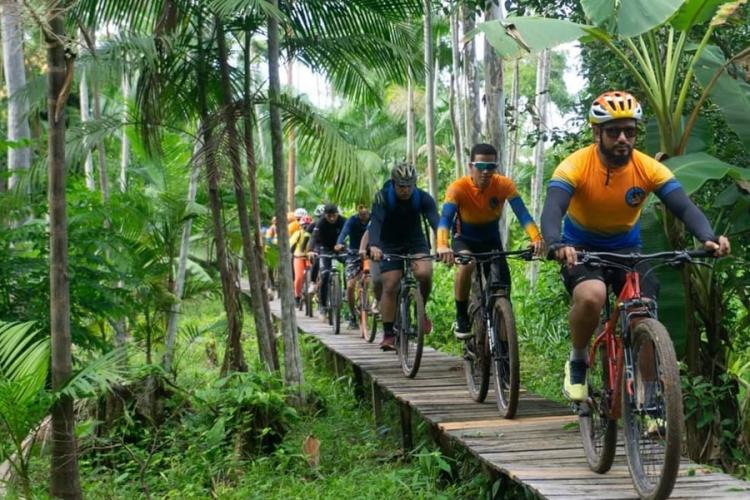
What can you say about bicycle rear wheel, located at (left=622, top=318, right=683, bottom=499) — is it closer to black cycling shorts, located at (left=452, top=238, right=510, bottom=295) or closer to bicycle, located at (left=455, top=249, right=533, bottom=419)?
bicycle, located at (left=455, top=249, right=533, bottom=419)

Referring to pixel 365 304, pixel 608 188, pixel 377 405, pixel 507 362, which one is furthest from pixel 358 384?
pixel 608 188

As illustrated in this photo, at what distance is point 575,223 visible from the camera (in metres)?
5.55

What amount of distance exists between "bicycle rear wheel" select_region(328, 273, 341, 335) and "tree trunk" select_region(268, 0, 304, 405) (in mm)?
4931

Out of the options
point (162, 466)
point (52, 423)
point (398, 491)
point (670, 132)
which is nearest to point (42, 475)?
point (162, 466)

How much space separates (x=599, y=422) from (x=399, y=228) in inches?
168

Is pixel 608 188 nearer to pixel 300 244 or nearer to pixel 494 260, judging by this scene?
pixel 494 260

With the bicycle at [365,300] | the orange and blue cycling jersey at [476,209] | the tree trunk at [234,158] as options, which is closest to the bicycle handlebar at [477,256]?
the orange and blue cycling jersey at [476,209]

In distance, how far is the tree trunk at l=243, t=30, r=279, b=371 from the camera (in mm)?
9719

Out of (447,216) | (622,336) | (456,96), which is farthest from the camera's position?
(456,96)

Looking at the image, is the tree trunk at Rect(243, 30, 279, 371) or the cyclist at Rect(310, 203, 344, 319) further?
the cyclist at Rect(310, 203, 344, 319)

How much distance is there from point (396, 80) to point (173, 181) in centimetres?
340

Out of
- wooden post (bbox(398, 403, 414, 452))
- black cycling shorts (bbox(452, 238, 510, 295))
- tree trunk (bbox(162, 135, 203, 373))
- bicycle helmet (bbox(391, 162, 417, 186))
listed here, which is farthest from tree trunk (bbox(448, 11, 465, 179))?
black cycling shorts (bbox(452, 238, 510, 295))

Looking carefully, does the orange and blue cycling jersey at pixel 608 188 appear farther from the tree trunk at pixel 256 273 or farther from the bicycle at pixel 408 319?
the tree trunk at pixel 256 273

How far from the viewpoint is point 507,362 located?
7176 millimetres
